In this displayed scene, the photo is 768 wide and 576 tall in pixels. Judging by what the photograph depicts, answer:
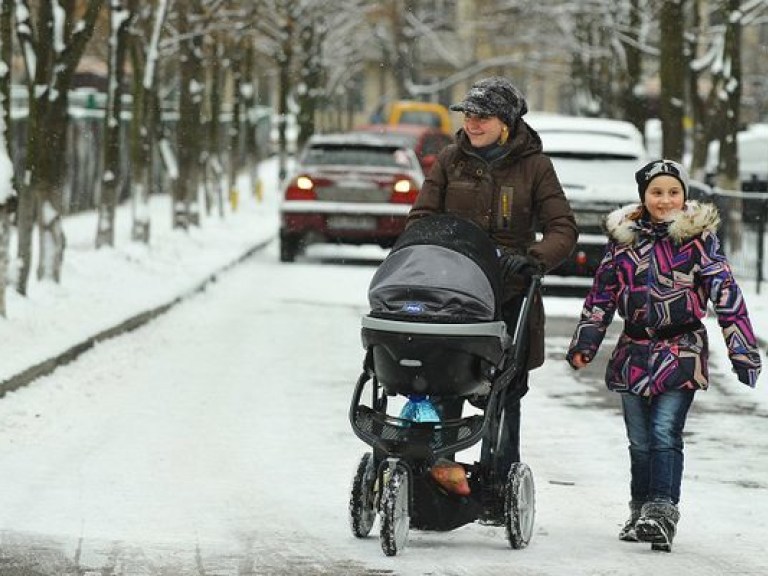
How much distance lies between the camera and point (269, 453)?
10188 millimetres

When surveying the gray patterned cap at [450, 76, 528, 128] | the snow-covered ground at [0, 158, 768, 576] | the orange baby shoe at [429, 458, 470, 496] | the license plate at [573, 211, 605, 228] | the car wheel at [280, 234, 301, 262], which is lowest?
the car wheel at [280, 234, 301, 262]

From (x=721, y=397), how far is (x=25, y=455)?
4893mm

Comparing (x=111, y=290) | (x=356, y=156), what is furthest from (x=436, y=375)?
(x=356, y=156)

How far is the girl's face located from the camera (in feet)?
25.5

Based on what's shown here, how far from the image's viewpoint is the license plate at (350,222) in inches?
995

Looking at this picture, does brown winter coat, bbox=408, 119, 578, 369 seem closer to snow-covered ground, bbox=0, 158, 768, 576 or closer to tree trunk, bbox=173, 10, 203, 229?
snow-covered ground, bbox=0, 158, 768, 576

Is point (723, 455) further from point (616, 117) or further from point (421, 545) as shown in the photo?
point (616, 117)

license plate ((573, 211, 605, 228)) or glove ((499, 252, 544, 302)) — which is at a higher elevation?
glove ((499, 252, 544, 302))

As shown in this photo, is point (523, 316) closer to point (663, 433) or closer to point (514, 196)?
point (514, 196)

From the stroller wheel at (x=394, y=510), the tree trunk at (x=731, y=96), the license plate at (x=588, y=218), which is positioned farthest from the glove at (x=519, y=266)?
the tree trunk at (x=731, y=96)

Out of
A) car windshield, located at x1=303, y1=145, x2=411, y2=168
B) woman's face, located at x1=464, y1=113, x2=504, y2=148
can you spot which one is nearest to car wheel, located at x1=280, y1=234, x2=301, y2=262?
car windshield, located at x1=303, y1=145, x2=411, y2=168

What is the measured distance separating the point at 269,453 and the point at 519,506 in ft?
9.10

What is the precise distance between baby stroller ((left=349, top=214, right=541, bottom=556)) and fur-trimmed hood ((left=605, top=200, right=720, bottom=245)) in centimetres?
40

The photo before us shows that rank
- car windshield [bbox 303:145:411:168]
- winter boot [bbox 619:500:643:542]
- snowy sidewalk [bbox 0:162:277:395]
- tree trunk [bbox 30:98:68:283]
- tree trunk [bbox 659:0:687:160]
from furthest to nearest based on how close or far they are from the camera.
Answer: tree trunk [bbox 659:0:687:160]
car windshield [bbox 303:145:411:168]
tree trunk [bbox 30:98:68:283]
snowy sidewalk [bbox 0:162:277:395]
winter boot [bbox 619:500:643:542]
